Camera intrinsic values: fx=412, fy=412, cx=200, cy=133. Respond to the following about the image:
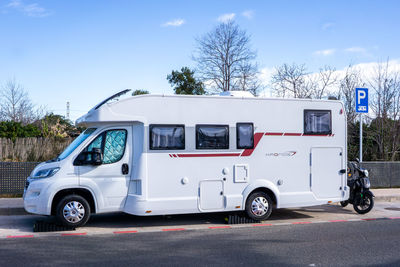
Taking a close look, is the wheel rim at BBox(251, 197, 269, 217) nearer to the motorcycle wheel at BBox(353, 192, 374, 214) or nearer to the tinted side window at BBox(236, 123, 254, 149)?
the tinted side window at BBox(236, 123, 254, 149)

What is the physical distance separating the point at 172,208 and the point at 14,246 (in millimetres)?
3192

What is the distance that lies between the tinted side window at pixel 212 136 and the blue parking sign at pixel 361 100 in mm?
6531

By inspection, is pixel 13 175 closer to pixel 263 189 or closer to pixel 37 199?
pixel 37 199

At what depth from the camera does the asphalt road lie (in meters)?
6.29

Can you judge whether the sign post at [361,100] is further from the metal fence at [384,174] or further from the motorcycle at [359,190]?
the motorcycle at [359,190]

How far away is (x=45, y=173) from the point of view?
28.2 ft

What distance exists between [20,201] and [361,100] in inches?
444

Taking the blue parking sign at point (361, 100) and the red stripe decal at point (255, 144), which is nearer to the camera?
the red stripe decal at point (255, 144)

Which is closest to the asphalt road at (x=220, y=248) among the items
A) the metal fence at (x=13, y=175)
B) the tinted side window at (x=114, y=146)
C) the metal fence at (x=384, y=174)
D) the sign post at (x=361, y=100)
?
the tinted side window at (x=114, y=146)

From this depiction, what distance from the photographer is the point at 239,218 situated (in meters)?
9.56

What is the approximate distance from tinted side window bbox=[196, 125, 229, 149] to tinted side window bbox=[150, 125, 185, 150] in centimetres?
39

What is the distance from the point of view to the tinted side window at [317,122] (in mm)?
9984

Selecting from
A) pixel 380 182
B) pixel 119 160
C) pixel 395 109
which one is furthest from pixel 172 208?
pixel 395 109

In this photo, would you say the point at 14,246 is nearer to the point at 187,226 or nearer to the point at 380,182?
the point at 187,226
